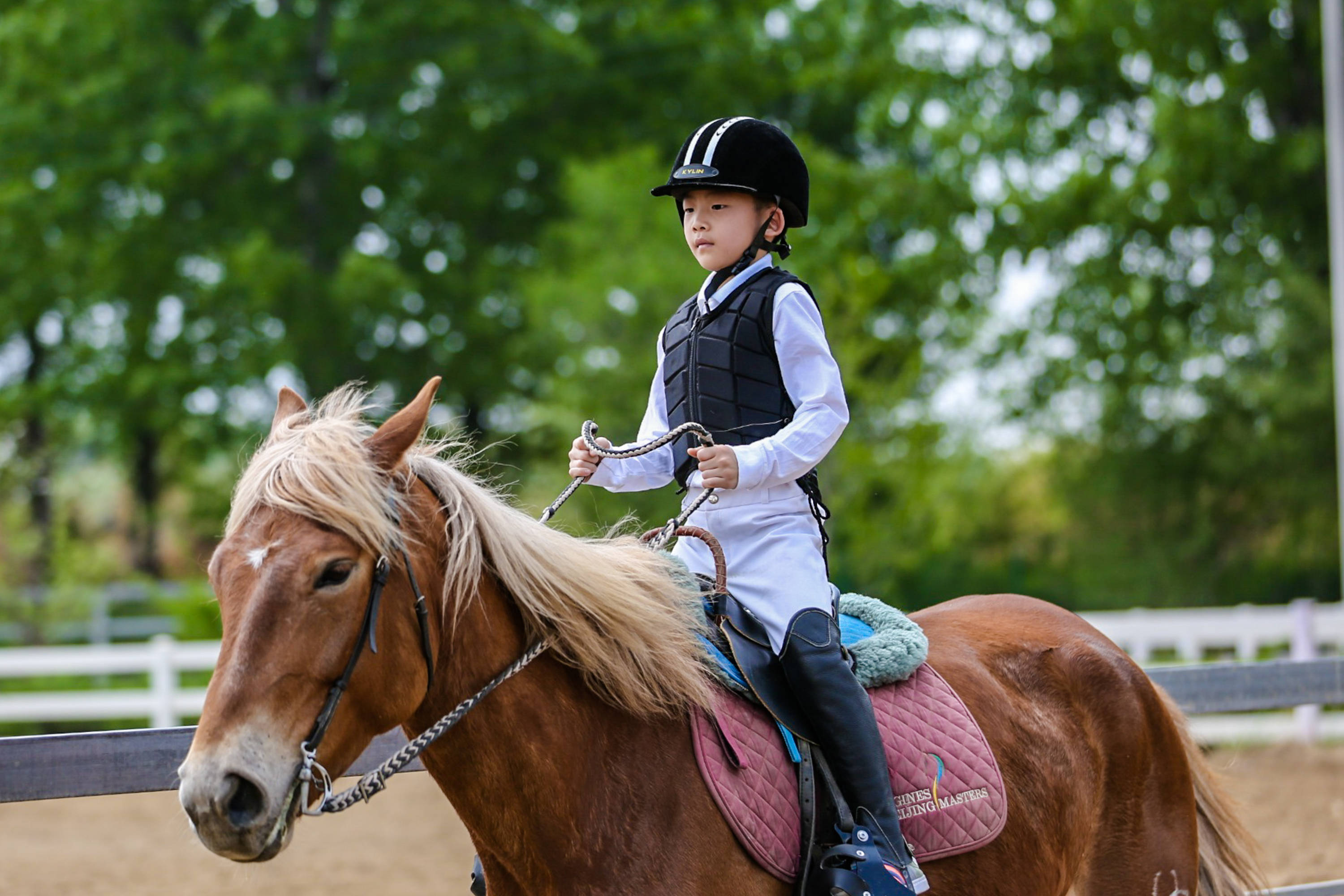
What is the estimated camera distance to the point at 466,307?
23328 millimetres

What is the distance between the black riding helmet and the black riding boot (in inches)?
37.1

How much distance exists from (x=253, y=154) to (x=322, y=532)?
22568mm

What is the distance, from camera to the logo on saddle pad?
9.73ft

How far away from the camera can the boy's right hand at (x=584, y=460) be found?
3.09 m

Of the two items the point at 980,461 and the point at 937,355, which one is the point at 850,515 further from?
the point at 980,461

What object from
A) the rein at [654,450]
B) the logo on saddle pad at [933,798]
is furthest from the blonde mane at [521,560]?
the logo on saddle pad at [933,798]

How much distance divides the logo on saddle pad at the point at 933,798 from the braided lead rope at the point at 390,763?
94 centimetres

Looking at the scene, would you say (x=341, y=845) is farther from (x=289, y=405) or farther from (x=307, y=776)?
(x=307, y=776)

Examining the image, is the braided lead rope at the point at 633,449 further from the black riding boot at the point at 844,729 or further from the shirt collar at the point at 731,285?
the black riding boot at the point at 844,729

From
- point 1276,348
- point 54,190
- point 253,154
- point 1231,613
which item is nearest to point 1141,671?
point 1231,613

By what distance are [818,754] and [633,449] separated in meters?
0.80

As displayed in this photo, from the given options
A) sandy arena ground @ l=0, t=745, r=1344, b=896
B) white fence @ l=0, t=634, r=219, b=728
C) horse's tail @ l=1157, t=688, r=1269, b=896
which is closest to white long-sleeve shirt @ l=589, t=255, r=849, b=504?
horse's tail @ l=1157, t=688, r=1269, b=896

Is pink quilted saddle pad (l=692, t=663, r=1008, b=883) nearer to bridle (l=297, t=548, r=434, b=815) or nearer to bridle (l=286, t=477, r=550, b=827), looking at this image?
bridle (l=286, t=477, r=550, b=827)

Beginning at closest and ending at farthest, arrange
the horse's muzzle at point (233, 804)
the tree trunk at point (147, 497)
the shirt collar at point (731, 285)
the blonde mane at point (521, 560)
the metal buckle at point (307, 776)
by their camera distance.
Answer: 1. the horse's muzzle at point (233, 804)
2. the metal buckle at point (307, 776)
3. the blonde mane at point (521, 560)
4. the shirt collar at point (731, 285)
5. the tree trunk at point (147, 497)
